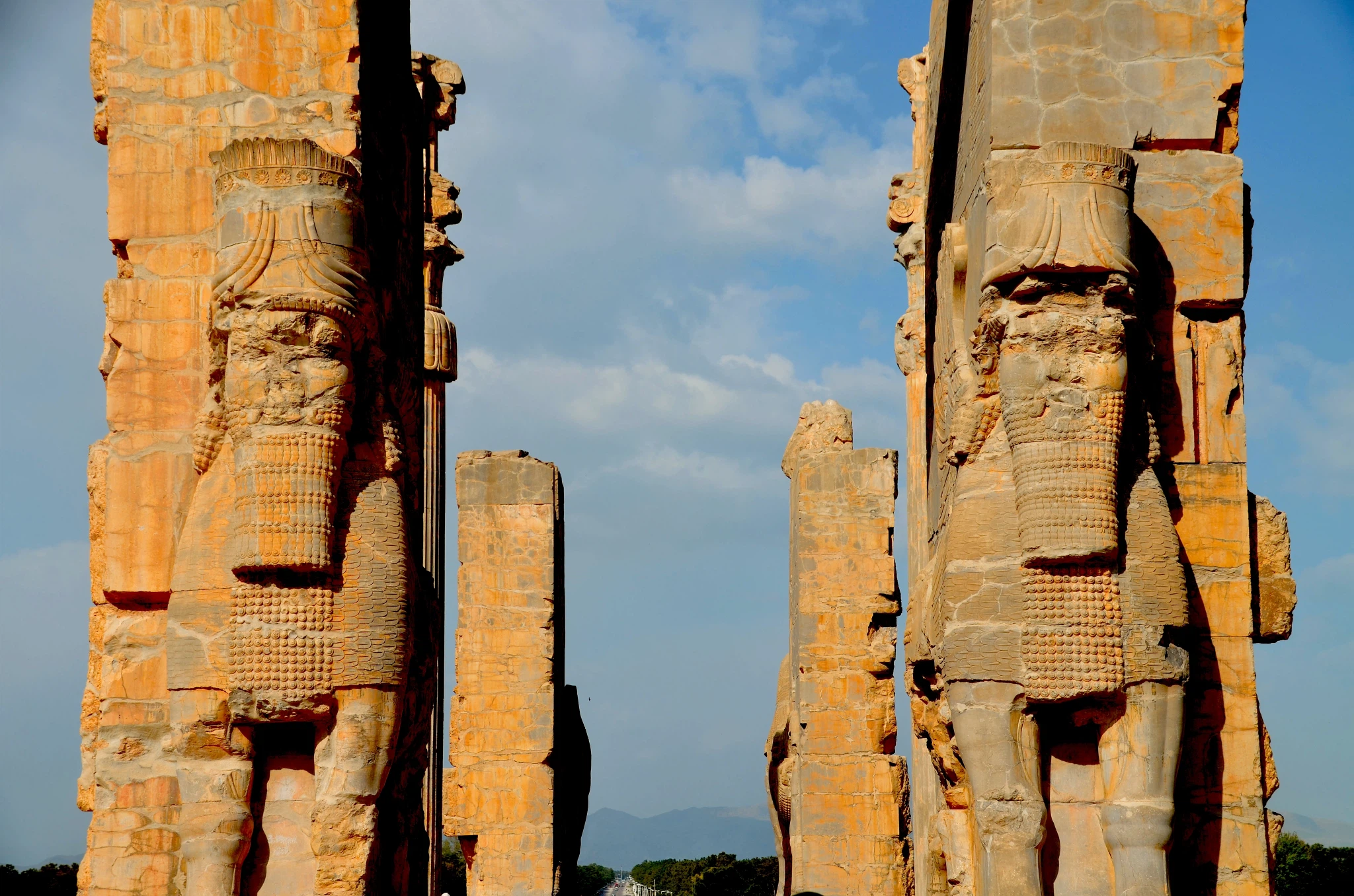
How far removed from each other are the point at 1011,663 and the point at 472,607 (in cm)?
789

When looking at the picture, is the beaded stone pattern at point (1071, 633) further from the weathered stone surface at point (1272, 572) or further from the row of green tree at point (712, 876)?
the row of green tree at point (712, 876)

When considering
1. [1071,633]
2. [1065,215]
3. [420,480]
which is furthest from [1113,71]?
[420,480]

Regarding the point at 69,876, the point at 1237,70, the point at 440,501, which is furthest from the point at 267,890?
the point at 69,876

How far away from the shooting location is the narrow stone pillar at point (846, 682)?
496 inches

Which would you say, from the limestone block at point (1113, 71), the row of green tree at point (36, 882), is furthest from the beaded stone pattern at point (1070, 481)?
the row of green tree at point (36, 882)

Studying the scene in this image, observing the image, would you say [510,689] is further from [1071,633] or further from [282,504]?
[1071,633]

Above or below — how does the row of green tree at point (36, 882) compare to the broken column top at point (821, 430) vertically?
below

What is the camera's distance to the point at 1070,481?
234 inches

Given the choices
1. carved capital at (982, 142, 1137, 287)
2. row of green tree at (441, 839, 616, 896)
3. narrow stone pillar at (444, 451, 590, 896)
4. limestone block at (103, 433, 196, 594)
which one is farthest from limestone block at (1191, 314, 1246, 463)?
row of green tree at (441, 839, 616, 896)

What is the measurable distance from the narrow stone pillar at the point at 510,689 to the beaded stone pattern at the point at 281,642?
7.38 meters

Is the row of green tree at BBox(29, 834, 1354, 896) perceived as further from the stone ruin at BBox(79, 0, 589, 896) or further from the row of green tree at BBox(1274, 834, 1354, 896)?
the stone ruin at BBox(79, 0, 589, 896)

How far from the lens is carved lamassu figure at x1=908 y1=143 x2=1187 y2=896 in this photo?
5891 mm

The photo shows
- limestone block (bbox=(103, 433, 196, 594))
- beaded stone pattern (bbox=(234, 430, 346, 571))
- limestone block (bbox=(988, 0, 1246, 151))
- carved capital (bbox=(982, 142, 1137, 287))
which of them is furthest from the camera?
limestone block (bbox=(988, 0, 1246, 151))

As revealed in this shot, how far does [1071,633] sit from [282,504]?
2.66m
